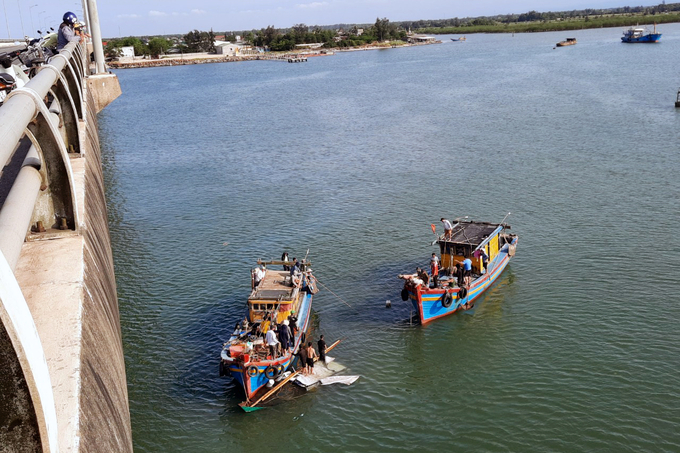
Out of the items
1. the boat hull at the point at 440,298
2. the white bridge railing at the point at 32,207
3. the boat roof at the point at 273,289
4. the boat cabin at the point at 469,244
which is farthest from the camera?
the boat cabin at the point at 469,244

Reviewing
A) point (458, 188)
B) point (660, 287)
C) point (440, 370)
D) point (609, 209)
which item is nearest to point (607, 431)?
point (440, 370)

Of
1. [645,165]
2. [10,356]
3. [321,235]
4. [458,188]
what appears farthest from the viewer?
[645,165]

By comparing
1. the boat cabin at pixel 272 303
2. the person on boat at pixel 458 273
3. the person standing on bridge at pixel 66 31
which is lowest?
the person on boat at pixel 458 273

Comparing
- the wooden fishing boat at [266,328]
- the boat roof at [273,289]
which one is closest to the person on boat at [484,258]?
the wooden fishing boat at [266,328]

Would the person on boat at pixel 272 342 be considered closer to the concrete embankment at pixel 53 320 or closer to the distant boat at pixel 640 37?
the concrete embankment at pixel 53 320

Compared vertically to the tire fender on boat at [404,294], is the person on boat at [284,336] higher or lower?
higher

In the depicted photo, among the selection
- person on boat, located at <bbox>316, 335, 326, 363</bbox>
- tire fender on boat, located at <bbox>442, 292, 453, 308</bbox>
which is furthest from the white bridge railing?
tire fender on boat, located at <bbox>442, 292, 453, 308</bbox>

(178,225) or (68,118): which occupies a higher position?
(68,118)

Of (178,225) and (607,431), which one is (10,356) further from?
(178,225)

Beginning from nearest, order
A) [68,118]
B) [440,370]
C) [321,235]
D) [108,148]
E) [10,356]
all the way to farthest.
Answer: [10,356] < [68,118] < [440,370] < [321,235] < [108,148]
